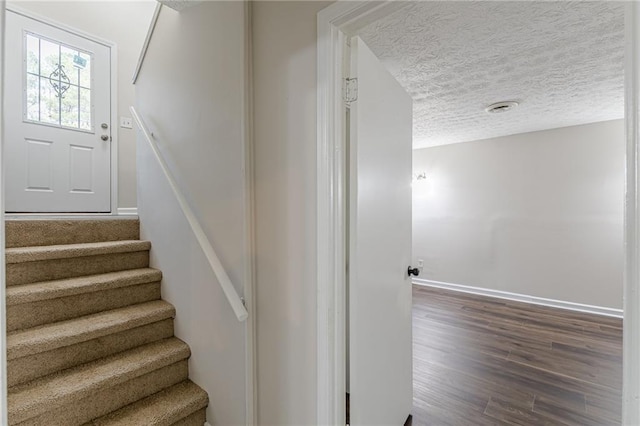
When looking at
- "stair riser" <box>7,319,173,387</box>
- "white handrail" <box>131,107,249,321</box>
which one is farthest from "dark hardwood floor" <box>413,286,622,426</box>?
"stair riser" <box>7,319,173,387</box>

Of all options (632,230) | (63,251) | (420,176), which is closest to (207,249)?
(63,251)

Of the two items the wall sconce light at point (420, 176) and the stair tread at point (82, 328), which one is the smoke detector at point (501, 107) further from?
the stair tread at point (82, 328)

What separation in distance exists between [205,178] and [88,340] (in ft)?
3.47

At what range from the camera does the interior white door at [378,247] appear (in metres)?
1.18

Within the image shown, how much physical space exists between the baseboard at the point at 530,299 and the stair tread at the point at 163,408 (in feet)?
13.3

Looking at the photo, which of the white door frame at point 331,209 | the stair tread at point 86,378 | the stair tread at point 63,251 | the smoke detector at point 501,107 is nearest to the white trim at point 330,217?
the white door frame at point 331,209

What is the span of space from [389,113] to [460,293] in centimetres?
380

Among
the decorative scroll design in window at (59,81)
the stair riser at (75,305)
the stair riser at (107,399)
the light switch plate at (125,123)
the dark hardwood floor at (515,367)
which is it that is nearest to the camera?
the stair riser at (107,399)

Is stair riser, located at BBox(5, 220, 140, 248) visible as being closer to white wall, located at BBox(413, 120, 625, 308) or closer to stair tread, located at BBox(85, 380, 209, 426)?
stair tread, located at BBox(85, 380, 209, 426)

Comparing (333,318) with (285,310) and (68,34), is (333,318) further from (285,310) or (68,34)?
(68,34)

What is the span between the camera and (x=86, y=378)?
136 centimetres

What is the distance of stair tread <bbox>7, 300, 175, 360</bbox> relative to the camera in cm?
132

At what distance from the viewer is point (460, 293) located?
4316 mm

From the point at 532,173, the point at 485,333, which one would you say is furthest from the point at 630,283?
the point at 532,173
